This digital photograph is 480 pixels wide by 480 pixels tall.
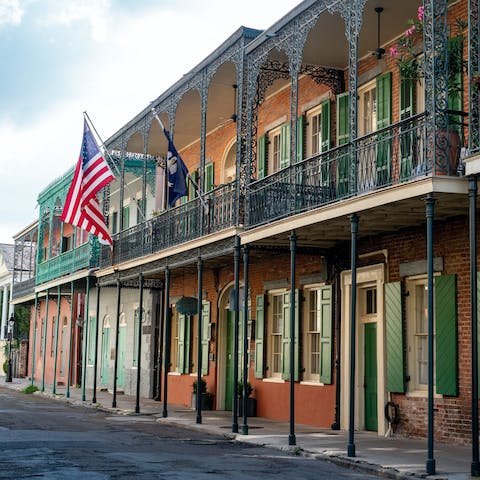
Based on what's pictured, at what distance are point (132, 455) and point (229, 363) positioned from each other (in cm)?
922

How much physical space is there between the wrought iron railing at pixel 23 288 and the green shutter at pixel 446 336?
75.9 feet

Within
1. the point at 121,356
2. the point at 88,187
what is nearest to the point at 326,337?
the point at 88,187

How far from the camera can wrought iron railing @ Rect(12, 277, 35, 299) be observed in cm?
3406

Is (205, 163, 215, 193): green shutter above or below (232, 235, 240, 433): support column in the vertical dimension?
above

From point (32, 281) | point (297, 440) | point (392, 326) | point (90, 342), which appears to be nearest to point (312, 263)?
point (392, 326)

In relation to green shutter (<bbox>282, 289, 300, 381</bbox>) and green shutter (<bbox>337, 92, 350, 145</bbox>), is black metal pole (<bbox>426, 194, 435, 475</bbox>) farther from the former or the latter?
green shutter (<bbox>282, 289, 300, 381</bbox>)

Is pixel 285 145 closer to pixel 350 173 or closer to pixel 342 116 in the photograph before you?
pixel 342 116

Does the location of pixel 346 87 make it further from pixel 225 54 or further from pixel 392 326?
pixel 392 326

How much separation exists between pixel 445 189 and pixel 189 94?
9587 millimetres

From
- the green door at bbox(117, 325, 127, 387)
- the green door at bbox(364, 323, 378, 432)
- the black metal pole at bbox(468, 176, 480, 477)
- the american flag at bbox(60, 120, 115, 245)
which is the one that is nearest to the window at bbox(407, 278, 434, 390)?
the green door at bbox(364, 323, 378, 432)

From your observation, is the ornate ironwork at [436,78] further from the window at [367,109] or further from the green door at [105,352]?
the green door at [105,352]

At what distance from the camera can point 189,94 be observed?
18.9 metres

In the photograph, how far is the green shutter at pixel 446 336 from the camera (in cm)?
1262

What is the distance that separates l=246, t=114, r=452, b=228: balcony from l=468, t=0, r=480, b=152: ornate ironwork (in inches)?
18.1
